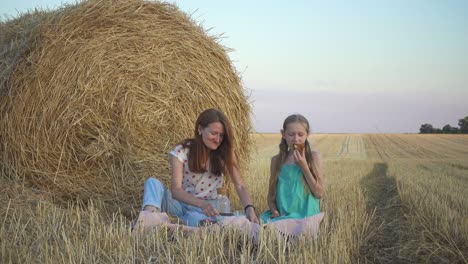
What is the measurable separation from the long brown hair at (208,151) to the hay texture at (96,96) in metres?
1.09

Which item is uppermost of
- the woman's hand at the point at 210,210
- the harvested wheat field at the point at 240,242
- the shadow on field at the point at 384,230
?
the woman's hand at the point at 210,210

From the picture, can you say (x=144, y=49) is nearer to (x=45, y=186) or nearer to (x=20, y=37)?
(x=20, y=37)

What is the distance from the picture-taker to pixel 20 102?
5.05m

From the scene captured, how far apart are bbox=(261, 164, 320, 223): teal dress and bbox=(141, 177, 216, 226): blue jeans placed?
60 centimetres

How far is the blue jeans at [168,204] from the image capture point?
161 inches

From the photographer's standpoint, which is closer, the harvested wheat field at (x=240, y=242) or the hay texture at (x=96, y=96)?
the harvested wheat field at (x=240, y=242)

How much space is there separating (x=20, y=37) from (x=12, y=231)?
2472 mm

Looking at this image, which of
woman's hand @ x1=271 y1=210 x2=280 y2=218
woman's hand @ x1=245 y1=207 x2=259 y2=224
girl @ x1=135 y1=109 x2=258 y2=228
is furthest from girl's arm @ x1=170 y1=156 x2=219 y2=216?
woman's hand @ x1=271 y1=210 x2=280 y2=218

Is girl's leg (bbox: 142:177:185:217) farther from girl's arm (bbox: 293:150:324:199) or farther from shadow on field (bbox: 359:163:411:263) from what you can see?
shadow on field (bbox: 359:163:411:263)

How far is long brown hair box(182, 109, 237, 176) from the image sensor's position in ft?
14.4

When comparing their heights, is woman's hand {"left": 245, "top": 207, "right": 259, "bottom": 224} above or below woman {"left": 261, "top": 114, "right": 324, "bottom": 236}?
below

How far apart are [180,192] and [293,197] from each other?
38.0 inches

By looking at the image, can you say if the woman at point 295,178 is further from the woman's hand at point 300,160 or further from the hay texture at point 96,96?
the hay texture at point 96,96

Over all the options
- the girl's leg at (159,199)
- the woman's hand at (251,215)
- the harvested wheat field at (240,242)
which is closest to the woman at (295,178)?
the woman's hand at (251,215)
